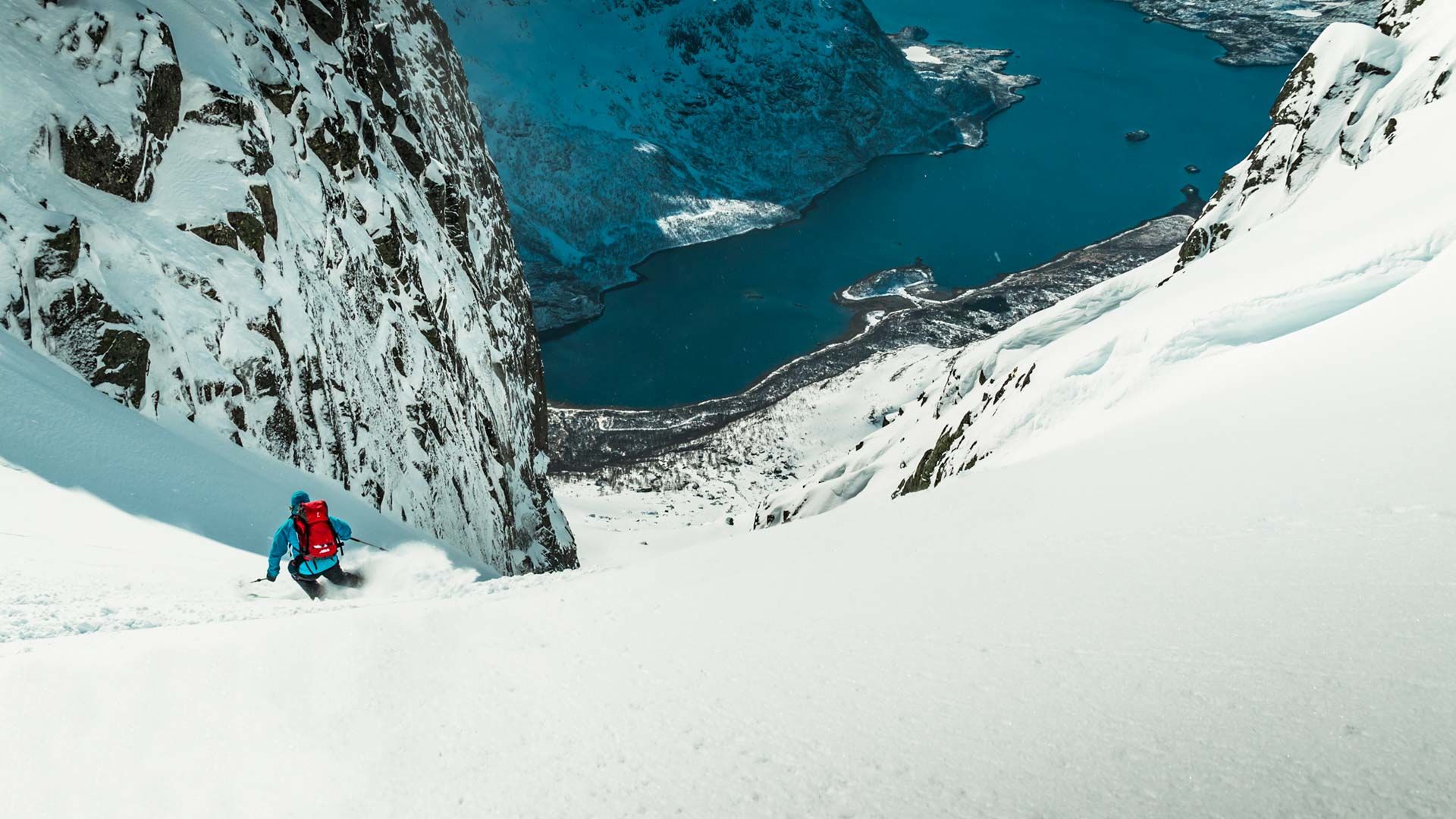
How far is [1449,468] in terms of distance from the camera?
630cm

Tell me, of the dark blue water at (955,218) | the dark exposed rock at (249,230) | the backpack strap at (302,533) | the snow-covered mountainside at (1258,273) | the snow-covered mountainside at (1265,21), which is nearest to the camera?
the backpack strap at (302,533)

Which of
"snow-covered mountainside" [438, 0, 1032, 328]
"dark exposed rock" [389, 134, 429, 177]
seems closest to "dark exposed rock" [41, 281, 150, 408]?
"dark exposed rock" [389, 134, 429, 177]

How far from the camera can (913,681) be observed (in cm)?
539

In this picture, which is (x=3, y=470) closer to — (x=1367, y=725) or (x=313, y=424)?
(x=313, y=424)

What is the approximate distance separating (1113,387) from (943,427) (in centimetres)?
2080

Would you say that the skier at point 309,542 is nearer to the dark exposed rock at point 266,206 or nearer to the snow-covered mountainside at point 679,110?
the dark exposed rock at point 266,206

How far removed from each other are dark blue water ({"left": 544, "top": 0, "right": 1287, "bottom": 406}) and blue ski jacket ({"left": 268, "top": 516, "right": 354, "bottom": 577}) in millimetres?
81352

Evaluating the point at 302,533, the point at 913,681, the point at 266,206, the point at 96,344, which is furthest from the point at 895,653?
the point at 266,206

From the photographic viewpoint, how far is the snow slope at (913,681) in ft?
13.6

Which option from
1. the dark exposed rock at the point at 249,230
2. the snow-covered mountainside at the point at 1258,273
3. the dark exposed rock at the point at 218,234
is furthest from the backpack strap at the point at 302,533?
the dark exposed rock at the point at 249,230

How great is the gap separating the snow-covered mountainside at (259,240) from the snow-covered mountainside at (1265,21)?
19328cm

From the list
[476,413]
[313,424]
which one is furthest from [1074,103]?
[313,424]

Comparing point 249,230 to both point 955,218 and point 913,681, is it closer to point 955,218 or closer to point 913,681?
point 913,681

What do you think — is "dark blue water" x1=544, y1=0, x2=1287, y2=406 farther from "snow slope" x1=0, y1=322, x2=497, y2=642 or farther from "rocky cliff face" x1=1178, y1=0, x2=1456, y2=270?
"snow slope" x1=0, y1=322, x2=497, y2=642
